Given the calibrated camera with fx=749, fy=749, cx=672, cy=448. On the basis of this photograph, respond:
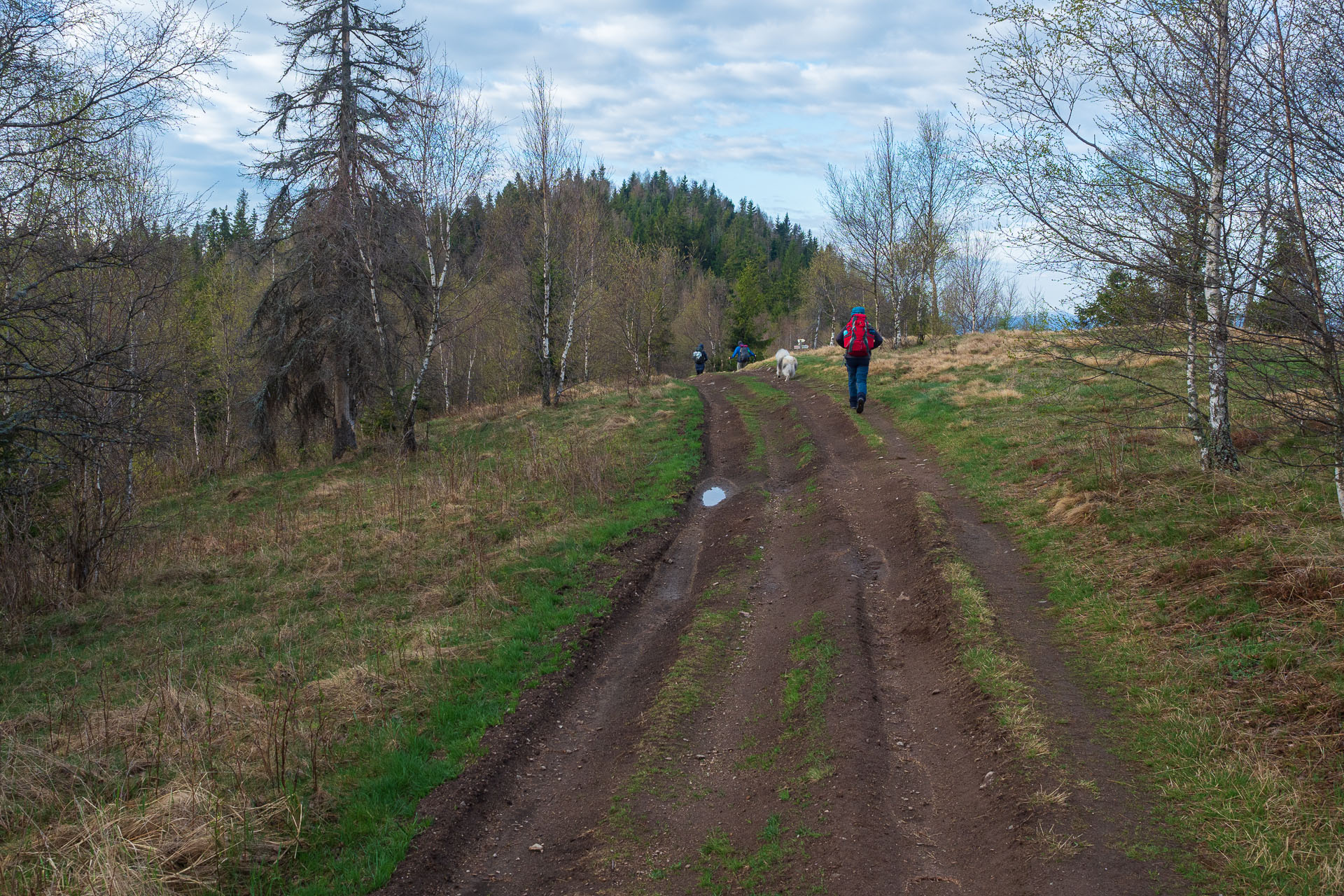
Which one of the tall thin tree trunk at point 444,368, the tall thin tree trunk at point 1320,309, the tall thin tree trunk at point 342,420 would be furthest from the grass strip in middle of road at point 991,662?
the tall thin tree trunk at point 444,368

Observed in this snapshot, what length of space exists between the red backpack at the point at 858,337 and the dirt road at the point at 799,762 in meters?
6.87

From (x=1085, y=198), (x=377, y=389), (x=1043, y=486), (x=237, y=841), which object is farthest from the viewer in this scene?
(x=377, y=389)

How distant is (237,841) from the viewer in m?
4.61

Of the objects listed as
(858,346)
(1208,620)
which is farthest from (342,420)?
(1208,620)

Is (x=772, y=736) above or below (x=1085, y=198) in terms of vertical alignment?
below

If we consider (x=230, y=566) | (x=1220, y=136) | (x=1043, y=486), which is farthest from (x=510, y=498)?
(x=1220, y=136)

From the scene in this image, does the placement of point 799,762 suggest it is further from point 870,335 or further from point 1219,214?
point 870,335

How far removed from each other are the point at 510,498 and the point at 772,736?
9.12m

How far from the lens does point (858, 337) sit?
1600 centimetres

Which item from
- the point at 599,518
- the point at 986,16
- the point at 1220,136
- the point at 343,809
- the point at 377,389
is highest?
the point at 986,16

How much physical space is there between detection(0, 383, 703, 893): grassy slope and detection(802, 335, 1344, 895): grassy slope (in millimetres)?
5036

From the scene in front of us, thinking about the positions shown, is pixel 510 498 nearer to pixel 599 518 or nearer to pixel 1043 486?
pixel 599 518

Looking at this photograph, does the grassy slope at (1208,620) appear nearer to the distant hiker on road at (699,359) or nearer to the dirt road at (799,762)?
the dirt road at (799,762)

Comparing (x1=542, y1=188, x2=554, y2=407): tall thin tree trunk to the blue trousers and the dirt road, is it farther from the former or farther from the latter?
the dirt road
